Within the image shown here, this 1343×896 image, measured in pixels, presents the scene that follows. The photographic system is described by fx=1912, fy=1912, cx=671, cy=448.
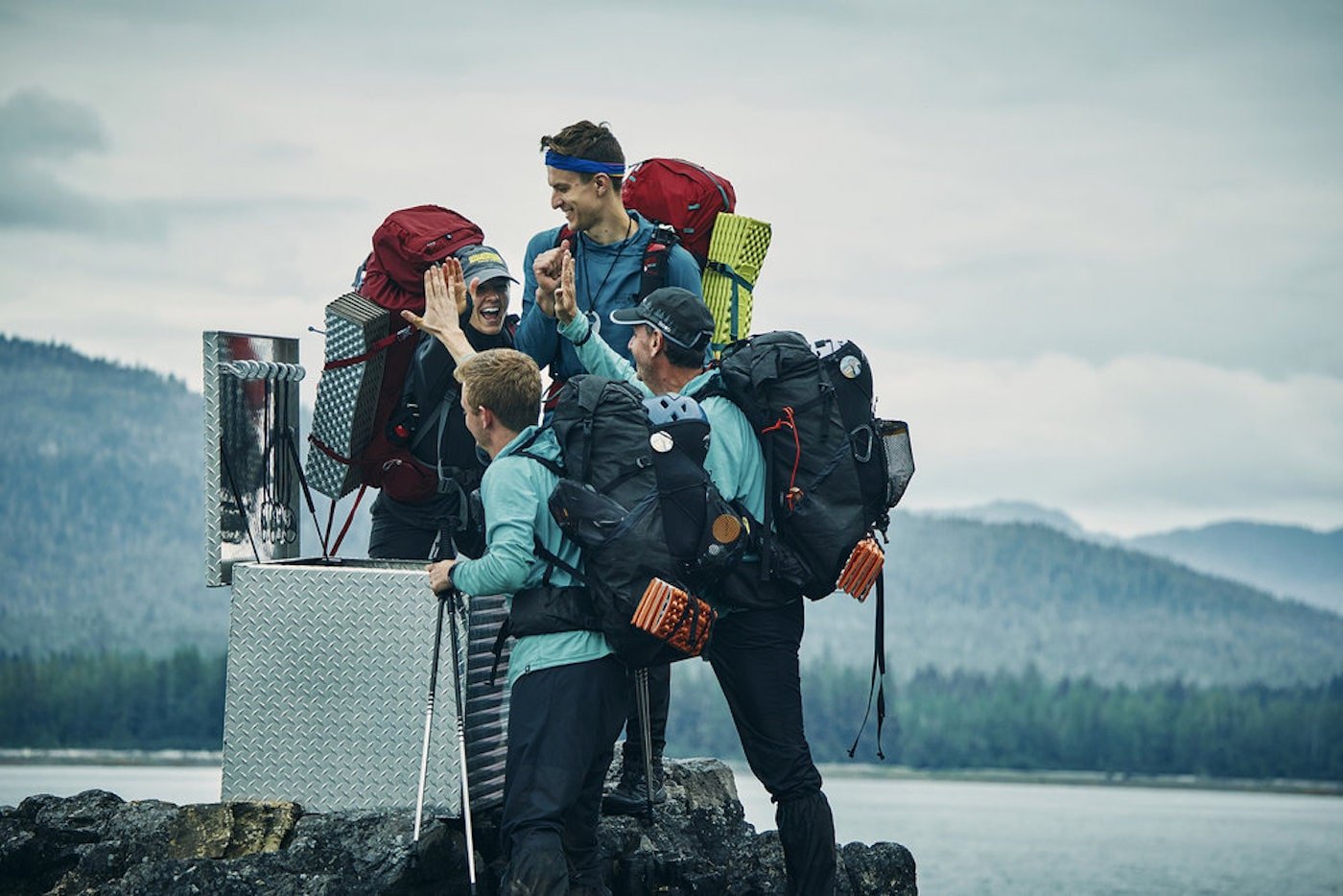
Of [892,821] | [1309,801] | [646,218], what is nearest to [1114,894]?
[892,821]

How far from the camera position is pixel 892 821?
12800 centimetres

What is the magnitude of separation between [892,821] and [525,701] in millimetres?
124678

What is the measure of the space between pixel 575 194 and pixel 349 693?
233cm

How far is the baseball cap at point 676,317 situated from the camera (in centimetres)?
729

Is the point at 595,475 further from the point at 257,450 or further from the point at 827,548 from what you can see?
the point at 257,450

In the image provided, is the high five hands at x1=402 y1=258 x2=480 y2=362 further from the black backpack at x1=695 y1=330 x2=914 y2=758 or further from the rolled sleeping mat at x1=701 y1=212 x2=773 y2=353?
the black backpack at x1=695 y1=330 x2=914 y2=758

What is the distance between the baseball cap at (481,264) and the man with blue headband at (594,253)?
0.40 ft

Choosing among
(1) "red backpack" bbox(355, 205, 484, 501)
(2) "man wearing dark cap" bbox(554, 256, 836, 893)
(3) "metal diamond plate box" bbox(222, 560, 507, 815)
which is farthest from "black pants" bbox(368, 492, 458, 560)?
(2) "man wearing dark cap" bbox(554, 256, 836, 893)

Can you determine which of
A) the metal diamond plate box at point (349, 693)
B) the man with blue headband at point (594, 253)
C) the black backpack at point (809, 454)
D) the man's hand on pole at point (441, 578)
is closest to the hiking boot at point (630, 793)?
the man with blue headband at point (594, 253)

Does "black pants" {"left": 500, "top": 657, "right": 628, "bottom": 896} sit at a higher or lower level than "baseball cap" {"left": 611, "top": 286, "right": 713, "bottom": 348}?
lower

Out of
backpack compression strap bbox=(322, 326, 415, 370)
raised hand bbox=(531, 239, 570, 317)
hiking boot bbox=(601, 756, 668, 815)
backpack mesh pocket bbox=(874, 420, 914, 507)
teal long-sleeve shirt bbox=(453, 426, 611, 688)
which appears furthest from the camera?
hiking boot bbox=(601, 756, 668, 815)

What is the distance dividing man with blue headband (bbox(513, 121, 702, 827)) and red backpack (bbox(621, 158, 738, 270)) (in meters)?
0.20

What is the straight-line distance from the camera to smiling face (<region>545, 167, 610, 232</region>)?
8.20 m

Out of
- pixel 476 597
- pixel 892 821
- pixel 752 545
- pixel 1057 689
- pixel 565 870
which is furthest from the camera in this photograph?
pixel 1057 689
